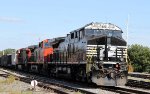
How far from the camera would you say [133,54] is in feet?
259

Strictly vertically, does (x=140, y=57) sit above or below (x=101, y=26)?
below

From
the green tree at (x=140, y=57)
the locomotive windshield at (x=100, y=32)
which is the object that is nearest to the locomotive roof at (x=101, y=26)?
the locomotive windshield at (x=100, y=32)

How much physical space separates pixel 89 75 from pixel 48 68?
12.9m

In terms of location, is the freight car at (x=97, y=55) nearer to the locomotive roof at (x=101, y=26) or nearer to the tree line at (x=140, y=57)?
the locomotive roof at (x=101, y=26)

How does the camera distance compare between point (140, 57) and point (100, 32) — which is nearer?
point (100, 32)

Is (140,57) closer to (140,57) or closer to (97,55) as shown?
(140,57)

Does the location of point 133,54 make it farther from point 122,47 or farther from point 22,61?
point 122,47

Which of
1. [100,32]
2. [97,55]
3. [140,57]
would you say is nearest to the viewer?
[97,55]

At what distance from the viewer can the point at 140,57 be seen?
77.3 meters

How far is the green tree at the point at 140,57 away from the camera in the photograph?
75.4m

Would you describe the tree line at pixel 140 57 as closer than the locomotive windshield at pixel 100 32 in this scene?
No

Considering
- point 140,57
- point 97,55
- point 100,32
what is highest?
point 100,32

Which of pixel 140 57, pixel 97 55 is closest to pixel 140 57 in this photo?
pixel 140 57

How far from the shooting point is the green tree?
2968 inches
